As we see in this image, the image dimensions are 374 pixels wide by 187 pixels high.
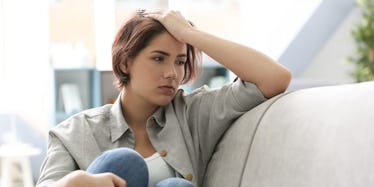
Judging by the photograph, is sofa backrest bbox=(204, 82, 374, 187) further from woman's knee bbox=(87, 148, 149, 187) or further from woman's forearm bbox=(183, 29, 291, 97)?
woman's knee bbox=(87, 148, 149, 187)

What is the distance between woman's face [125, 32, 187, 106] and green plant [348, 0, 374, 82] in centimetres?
290

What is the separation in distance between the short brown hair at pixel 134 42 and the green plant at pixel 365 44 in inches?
110

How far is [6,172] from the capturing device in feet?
12.2

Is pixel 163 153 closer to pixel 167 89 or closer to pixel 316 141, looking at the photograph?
pixel 167 89

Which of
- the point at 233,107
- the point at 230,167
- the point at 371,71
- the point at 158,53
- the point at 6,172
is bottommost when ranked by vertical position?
the point at 6,172

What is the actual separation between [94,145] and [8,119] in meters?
2.90

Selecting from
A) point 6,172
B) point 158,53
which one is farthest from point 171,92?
point 6,172

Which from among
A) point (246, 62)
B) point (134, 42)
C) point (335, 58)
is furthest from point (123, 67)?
point (335, 58)

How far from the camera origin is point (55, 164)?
1.30m

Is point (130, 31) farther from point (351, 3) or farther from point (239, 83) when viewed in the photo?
point (351, 3)

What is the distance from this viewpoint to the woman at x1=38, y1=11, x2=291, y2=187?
133cm

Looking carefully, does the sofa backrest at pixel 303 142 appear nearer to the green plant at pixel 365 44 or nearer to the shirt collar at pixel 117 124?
the shirt collar at pixel 117 124

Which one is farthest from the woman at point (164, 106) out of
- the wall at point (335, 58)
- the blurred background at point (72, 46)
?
the wall at point (335, 58)

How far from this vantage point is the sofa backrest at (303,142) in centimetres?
94
